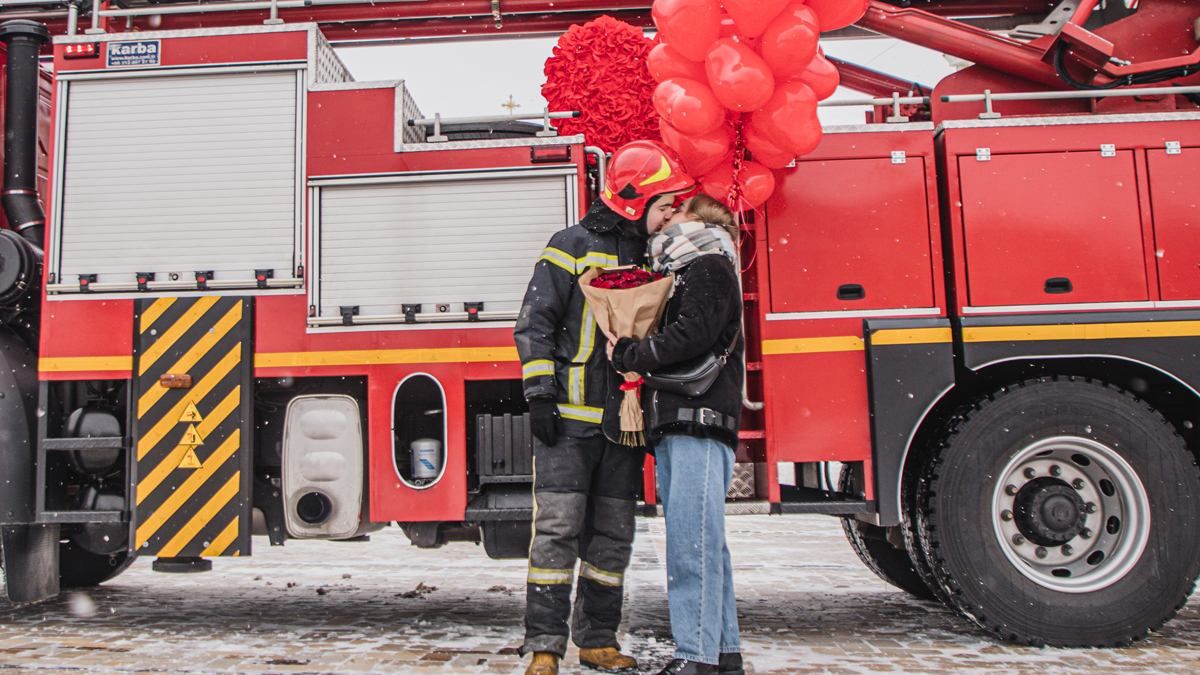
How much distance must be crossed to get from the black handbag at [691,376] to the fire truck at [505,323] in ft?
3.23

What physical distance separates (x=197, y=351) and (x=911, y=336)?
3.56 m

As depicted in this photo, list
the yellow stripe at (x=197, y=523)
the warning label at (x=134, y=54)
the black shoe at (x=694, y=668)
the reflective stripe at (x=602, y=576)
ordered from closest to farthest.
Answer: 1. the black shoe at (x=694, y=668)
2. the reflective stripe at (x=602, y=576)
3. the yellow stripe at (x=197, y=523)
4. the warning label at (x=134, y=54)

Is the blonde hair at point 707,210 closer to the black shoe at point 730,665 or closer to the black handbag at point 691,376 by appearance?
the black handbag at point 691,376

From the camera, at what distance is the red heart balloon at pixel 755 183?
14.4 feet

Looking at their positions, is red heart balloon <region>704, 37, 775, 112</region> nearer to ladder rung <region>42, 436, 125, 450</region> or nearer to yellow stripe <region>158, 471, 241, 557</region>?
yellow stripe <region>158, 471, 241, 557</region>

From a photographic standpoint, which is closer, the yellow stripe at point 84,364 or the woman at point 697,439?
the woman at point 697,439

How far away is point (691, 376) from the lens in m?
3.54

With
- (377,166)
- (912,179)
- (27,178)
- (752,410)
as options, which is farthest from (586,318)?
(27,178)

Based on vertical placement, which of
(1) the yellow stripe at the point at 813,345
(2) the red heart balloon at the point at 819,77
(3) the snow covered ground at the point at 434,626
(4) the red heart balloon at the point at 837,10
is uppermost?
(4) the red heart balloon at the point at 837,10

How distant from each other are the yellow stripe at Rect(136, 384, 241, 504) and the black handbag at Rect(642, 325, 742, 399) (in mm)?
2268

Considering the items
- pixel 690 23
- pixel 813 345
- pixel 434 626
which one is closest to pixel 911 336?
pixel 813 345

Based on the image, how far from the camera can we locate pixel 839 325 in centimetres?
449

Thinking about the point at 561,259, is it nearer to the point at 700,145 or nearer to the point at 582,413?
the point at 582,413

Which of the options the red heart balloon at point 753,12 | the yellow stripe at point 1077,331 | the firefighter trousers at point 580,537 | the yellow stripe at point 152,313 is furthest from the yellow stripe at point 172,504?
the yellow stripe at point 1077,331
